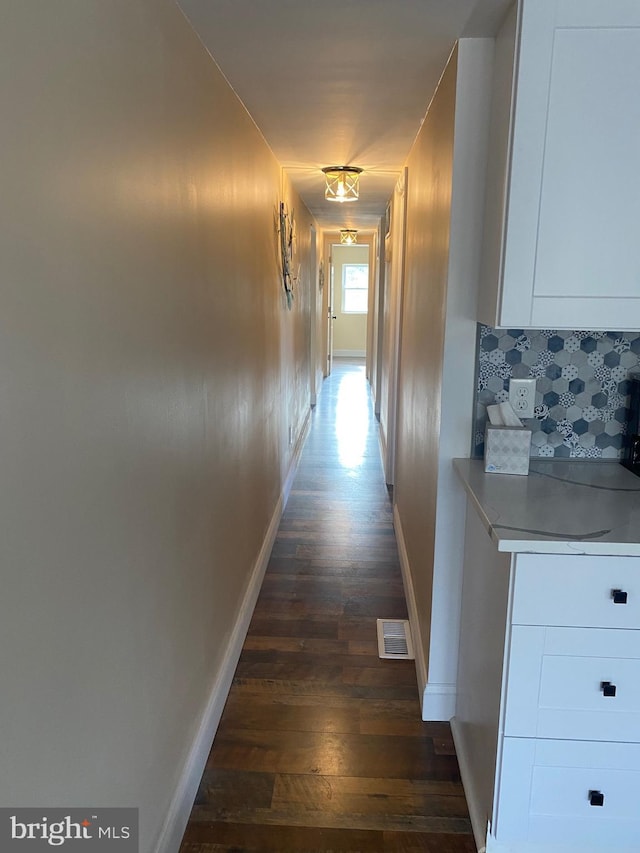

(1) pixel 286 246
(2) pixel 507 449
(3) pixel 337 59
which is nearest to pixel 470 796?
(2) pixel 507 449

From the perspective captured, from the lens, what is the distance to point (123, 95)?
4.11ft

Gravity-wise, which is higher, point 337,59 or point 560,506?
point 337,59

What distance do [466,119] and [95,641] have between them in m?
1.68

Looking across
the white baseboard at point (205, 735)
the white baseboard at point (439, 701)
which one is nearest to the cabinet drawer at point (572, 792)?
the white baseboard at point (439, 701)

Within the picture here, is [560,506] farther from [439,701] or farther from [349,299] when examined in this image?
[349,299]

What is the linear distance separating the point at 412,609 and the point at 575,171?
188 centimetres

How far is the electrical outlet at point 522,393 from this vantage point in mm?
2037

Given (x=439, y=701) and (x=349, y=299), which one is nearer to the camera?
(x=439, y=701)

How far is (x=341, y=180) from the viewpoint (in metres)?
3.66

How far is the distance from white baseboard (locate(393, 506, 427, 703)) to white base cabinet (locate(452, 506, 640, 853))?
683 millimetres

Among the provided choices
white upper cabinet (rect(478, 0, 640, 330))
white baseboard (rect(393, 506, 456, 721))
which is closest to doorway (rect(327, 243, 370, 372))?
white baseboard (rect(393, 506, 456, 721))

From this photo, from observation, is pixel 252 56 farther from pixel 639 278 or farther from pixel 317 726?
pixel 317 726

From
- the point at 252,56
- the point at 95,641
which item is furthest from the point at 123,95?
the point at 95,641

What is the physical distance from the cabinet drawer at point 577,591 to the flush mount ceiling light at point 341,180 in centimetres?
277
